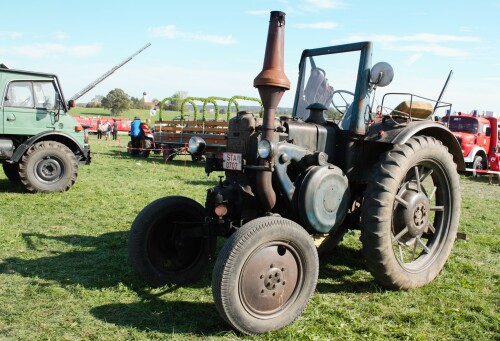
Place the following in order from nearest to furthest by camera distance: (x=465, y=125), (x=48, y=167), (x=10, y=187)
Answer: (x=48, y=167) → (x=10, y=187) → (x=465, y=125)

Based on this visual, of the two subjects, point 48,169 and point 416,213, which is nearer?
point 416,213

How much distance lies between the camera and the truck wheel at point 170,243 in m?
4.03

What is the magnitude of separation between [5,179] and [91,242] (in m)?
5.98

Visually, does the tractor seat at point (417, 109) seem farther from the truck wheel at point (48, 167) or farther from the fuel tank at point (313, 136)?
the truck wheel at point (48, 167)

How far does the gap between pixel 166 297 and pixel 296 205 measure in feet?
4.35

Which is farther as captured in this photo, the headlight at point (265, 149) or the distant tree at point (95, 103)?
the distant tree at point (95, 103)

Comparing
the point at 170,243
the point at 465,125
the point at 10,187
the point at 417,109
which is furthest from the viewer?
the point at 465,125

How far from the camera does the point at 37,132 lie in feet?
29.5

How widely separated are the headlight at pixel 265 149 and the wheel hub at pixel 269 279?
693 mm

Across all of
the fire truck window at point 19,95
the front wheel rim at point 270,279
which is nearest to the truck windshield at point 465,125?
the fire truck window at point 19,95

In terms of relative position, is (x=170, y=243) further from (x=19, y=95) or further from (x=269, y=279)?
(x=19, y=95)

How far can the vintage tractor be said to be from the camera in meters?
3.29

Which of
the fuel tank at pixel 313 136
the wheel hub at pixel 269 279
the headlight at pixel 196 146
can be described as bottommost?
the wheel hub at pixel 269 279

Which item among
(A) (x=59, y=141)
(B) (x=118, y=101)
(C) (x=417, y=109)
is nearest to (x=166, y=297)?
(C) (x=417, y=109)
